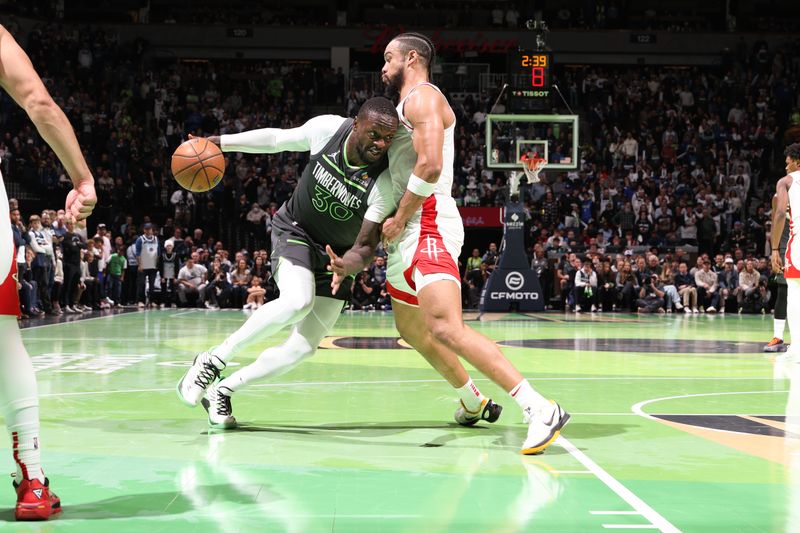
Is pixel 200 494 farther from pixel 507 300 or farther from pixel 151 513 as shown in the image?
pixel 507 300

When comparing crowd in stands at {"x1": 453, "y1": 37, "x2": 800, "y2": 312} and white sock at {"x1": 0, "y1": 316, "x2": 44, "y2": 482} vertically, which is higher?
crowd in stands at {"x1": 453, "y1": 37, "x2": 800, "y2": 312}

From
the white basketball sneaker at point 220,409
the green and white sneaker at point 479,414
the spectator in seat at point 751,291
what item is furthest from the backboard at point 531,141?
the white basketball sneaker at point 220,409

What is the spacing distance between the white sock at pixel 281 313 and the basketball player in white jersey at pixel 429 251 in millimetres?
450

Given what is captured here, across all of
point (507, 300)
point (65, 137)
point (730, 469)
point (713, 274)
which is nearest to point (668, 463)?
point (730, 469)

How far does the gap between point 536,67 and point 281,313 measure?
50.3 feet

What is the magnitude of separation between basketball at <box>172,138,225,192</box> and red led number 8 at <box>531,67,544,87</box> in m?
14.9

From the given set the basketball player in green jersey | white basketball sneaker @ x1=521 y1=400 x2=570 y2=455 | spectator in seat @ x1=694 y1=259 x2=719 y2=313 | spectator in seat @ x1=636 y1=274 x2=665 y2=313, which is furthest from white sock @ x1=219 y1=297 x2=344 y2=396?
spectator in seat @ x1=694 y1=259 x2=719 y2=313

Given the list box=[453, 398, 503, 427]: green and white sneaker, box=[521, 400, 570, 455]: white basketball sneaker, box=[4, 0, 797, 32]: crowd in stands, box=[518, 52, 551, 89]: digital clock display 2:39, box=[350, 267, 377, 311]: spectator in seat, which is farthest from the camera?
box=[4, 0, 797, 32]: crowd in stands

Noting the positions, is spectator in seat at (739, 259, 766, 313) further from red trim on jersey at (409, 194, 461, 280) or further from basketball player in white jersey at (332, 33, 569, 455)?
red trim on jersey at (409, 194, 461, 280)

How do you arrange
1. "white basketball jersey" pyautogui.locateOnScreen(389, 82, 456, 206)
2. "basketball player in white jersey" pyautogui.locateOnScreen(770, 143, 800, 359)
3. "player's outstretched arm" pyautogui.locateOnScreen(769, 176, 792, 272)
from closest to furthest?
1. "white basketball jersey" pyautogui.locateOnScreen(389, 82, 456, 206)
2. "basketball player in white jersey" pyautogui.locateOnScreen(770, 143, 800, 359)
3. "player's outstretched arm" pyautogui.locateOnScreen(769, 176, 792, 272)

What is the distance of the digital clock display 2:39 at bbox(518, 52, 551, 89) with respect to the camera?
19672 mm

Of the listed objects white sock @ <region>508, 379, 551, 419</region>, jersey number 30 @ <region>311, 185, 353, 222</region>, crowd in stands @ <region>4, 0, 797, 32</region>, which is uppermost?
crowd in stands @ <region>4, 0, 797, 32</region>

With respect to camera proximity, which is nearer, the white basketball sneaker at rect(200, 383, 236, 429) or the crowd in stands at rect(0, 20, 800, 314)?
the white basketball sneaker at rect(200, 383, 236, 429)

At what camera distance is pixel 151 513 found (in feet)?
12.2
